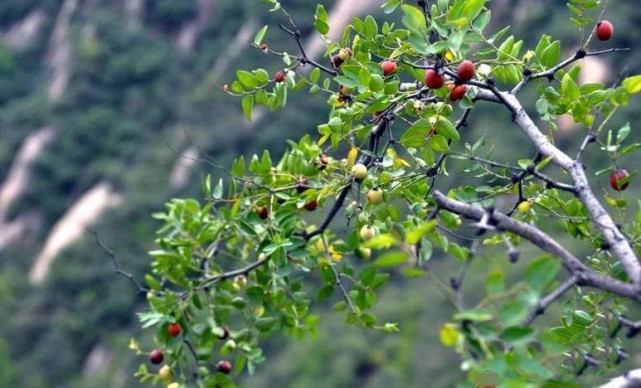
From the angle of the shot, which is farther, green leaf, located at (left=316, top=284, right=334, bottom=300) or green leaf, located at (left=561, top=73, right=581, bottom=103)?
green leaf, located at (left=316, top=284, right=334, bottom=300)

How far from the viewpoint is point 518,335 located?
1.07 m

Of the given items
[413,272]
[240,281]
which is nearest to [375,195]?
[240,281]

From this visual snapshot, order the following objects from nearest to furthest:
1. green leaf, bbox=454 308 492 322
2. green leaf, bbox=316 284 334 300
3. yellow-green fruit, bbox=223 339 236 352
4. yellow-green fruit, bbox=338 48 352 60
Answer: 1. green leaf, bbox=454 308 492 322
2. yellow-green fruit, bbox=338 48 352 60
3. green leaf, bbox=316 284 334 300
4. yellow-green fruit, bbox=223 339 236 352

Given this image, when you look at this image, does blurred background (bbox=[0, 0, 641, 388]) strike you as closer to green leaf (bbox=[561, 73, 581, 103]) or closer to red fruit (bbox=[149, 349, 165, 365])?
red fruit (bbox=[149, 349, 165, 365])

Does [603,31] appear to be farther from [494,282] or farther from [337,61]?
[494,282]

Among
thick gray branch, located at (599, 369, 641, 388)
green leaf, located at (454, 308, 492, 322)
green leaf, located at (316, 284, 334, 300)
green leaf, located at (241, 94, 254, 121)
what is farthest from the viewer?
green leaf, located at (316, 284, 334, 300)

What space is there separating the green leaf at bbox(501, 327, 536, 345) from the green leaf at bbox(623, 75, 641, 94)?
634 mm

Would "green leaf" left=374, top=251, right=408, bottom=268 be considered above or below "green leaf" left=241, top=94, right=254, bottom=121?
above

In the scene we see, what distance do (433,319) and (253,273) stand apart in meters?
13.0

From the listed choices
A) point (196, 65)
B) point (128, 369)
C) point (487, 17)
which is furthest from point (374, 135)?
point (196, 65)

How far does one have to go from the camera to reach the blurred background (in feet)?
52.0

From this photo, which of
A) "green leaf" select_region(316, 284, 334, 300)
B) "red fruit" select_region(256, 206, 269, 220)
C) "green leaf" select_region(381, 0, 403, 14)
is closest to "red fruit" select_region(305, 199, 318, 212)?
"red fruit" select_region(256, 206, 269, 220)

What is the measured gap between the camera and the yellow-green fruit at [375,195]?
195 centimetres

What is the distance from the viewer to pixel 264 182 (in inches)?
87.0
